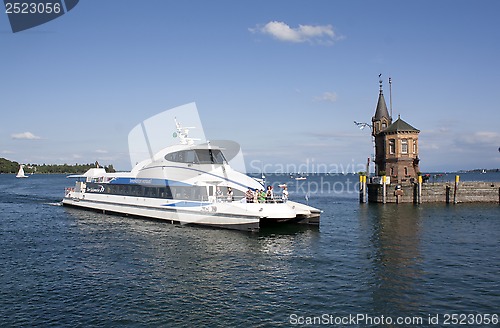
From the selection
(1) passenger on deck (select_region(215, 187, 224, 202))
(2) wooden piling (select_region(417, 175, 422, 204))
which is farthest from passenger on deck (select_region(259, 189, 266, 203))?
(2) wooden piling (select_region(417, 175, 422, 204))

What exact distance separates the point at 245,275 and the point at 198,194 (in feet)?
47.8

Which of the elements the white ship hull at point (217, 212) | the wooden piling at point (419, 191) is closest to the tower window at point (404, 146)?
the wooden piling at point (419, 191)

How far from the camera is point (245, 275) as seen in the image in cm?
1998

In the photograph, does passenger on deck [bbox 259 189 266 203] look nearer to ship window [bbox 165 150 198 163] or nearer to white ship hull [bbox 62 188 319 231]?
white ship hull [bbox 62 188 319 231]

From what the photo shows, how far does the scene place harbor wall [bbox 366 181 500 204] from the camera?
51.5 meters

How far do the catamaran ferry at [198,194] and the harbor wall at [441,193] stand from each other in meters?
21.1

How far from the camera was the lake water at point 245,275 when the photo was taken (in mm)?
15086

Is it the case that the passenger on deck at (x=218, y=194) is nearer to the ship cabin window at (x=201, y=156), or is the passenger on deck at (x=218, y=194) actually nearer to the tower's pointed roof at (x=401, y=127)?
the ship cabin window at (x=201, y=156)

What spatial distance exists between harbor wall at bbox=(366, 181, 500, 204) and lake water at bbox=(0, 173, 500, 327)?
16835 millimetres

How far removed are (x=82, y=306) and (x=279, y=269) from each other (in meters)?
9.18

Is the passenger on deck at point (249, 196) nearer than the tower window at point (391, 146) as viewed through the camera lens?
Yes

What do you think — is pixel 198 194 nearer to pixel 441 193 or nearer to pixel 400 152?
pixel 400 152

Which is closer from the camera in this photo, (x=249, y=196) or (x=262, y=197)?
(x=262, y=197)

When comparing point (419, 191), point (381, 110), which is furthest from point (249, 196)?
point (381, 110)
